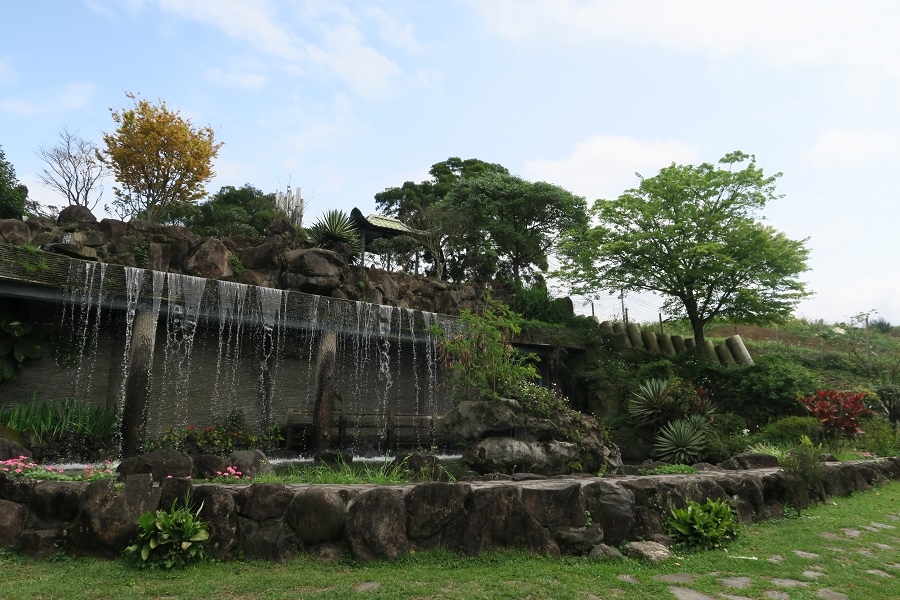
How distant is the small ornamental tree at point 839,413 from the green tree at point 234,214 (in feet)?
50.6

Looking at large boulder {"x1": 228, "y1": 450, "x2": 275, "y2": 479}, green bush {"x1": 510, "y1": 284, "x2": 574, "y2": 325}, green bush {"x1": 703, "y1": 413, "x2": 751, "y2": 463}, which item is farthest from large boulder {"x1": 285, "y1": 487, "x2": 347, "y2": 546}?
green bush {"x1": 510, "y1": 284, "x2": 574, "y2": 325}

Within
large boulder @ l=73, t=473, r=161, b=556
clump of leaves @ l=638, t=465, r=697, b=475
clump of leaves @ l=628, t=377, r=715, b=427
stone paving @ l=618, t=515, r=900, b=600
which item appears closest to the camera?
stone paving @ l=618, t=515, r=900, b=600

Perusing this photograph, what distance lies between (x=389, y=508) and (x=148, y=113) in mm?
22286

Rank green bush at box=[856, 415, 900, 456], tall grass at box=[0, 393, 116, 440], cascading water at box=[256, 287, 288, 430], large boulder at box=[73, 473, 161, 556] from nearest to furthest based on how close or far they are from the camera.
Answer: large boulder at box=[73, 473, 161, 556]
tall grass at box=[0, 393, 116, 440]
green bush at box=[856, 415, 900, 456]
cascading water at box=[256, 287, 288, 430]

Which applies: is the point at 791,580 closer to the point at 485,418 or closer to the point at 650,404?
the point at 485,418

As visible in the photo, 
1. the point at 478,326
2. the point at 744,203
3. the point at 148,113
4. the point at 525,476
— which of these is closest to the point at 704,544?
the point at 525,476

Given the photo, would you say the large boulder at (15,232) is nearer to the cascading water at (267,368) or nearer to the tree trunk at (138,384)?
the tree trunk at (138,384)

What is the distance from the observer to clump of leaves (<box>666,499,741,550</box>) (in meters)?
5.59

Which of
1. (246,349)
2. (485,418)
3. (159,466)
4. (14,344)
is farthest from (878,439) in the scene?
(14,344)

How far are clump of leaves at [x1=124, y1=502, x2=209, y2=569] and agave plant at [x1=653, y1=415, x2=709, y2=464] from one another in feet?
36.7

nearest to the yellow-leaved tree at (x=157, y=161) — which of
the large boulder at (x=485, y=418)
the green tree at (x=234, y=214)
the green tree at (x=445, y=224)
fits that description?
the green tree at (x=234, y=214)

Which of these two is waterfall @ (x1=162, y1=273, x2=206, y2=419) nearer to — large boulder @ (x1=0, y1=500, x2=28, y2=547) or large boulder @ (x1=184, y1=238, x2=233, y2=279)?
large boulder @ (x1=184, y1=238, x2=233, y2=279)

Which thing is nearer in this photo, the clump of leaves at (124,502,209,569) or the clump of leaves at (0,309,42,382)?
the clump of leaves at (124,502,209,569)

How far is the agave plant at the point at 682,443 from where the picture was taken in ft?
43.1
